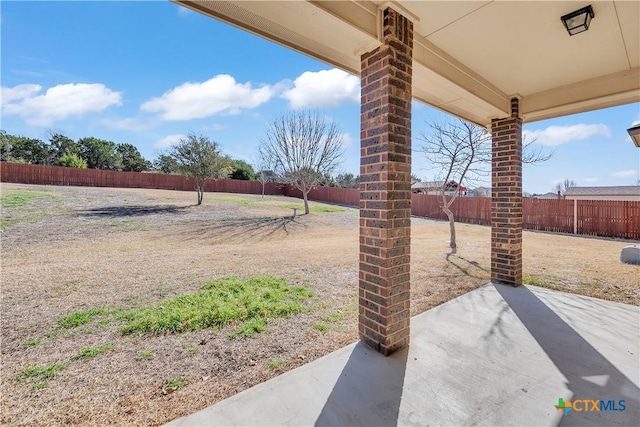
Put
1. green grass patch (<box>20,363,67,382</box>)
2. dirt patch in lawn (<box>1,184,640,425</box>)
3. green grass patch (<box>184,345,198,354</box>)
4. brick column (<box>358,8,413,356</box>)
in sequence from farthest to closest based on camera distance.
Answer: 1. green grass patch (<box>184,345,198,354</box>)
2. brick column (<box>358,8,413,356</box>)
3. green grass patch (<box>20,363,67,382</box>)
4. dirt patch in lawn (<box>1,184,640,425</box>)

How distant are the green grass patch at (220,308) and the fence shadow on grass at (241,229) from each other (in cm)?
466

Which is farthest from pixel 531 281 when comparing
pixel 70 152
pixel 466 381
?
pixel 70 152

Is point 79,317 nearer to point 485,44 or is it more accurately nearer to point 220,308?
point 220,308

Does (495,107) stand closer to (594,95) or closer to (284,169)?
(594,95)

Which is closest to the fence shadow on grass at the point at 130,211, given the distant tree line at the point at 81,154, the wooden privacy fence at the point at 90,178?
the distant tree line at the point at 81,154

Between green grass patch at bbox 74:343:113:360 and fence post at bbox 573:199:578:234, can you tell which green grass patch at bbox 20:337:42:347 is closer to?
green grass patch at bbox 74:343:113:360

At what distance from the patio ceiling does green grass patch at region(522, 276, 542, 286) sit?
8.35 ft

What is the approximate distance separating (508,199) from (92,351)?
5.08m

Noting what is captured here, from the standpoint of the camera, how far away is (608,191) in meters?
27.0

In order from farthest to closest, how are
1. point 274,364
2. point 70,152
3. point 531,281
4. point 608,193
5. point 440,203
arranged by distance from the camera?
1. point 70,152
2. point 608,193
3. point 440,203
4. point 531,281
5. point 274,364

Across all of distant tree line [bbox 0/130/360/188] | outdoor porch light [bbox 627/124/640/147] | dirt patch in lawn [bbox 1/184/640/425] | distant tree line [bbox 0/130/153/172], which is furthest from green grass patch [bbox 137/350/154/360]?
distant tree line [bbox 0/130/153/172]

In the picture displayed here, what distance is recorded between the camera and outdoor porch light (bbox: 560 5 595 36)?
84.8 inches

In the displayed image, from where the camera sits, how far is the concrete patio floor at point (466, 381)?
5.18 ft

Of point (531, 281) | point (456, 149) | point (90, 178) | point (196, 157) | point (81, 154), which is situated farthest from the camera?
point (81, 154)
